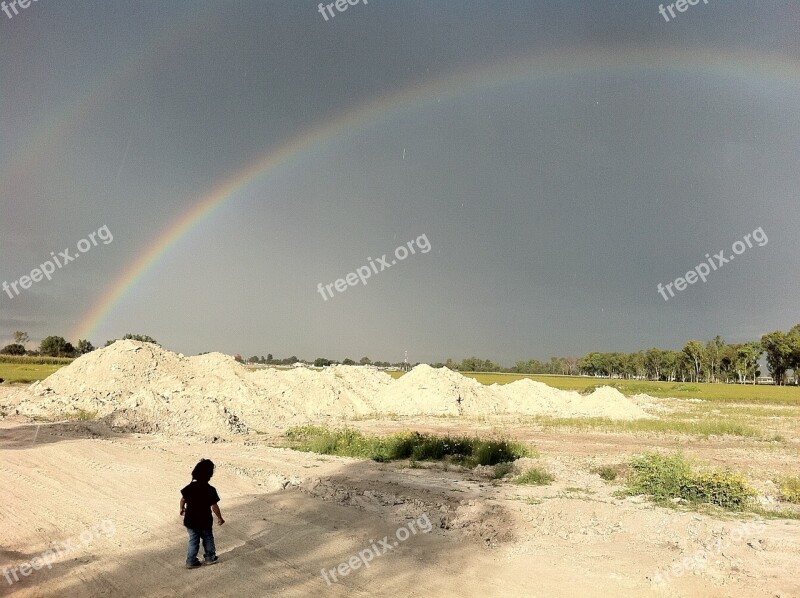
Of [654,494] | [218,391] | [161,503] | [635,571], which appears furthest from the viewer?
[218,391]

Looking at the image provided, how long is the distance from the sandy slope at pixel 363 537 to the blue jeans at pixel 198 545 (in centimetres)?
21

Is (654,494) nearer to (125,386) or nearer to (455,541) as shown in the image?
(455,541)

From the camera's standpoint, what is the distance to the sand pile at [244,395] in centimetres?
3027

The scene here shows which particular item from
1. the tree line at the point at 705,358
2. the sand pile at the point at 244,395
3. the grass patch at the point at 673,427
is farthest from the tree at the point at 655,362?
the grass patch at the point at 673,427

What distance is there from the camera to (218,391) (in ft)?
144

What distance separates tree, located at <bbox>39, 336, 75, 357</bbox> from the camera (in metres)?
118

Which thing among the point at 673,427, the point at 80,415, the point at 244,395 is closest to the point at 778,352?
the point at 673,427

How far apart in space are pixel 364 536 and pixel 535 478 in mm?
7986

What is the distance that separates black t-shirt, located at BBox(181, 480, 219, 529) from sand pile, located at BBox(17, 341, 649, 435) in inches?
846

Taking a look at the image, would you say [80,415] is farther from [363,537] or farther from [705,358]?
[705,358]

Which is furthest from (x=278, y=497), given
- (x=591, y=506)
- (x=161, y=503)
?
(x=591, y=506)

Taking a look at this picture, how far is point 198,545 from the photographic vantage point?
8133 mm

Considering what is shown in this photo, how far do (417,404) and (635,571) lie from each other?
134 feet

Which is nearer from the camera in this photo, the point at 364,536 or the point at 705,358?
the point at 364,536
